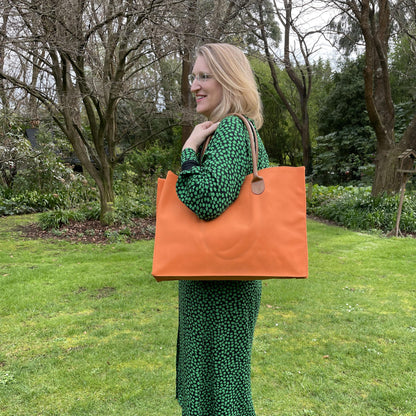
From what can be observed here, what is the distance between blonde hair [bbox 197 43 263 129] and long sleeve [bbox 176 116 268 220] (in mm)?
141

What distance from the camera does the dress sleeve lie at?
1.20 meters

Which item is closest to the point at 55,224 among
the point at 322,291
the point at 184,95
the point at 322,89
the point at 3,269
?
the point at 3,269

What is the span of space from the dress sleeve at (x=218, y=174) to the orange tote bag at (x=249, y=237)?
41 millimetres

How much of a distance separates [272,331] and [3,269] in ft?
13.6

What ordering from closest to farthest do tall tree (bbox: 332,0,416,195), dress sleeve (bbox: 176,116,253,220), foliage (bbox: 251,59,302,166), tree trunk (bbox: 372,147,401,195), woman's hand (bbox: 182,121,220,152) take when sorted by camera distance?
dress sleeve (bbox: 176,116,253,220) < woman's hand (bbox: 182,121,220,152) < tall tree (bbox: 332,0,416,195) < tree trunk (bbox: 372,147,401,195) < foliage (bbox: 251,59,302,166)

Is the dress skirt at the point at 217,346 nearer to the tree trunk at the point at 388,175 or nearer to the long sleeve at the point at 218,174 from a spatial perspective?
the long sleeve at the point at 218,174

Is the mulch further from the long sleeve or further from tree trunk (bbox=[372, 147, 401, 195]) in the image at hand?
the long sleeve

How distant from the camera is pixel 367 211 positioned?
955 cm

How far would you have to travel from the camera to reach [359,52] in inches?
670

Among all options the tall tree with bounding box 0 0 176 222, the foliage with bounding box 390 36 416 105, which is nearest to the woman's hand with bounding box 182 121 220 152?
the tall tree with bounding box 0 0 176 222

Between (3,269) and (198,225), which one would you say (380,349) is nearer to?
(198,225)

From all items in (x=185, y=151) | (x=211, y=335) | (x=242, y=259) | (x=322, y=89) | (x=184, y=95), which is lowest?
(x=211, y=335)

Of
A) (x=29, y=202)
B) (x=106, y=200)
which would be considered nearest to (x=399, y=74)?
(x=106, y=200)

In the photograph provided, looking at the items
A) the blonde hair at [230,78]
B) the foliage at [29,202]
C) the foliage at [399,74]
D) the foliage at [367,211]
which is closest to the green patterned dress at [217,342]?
the blonde hair at [230,78]
